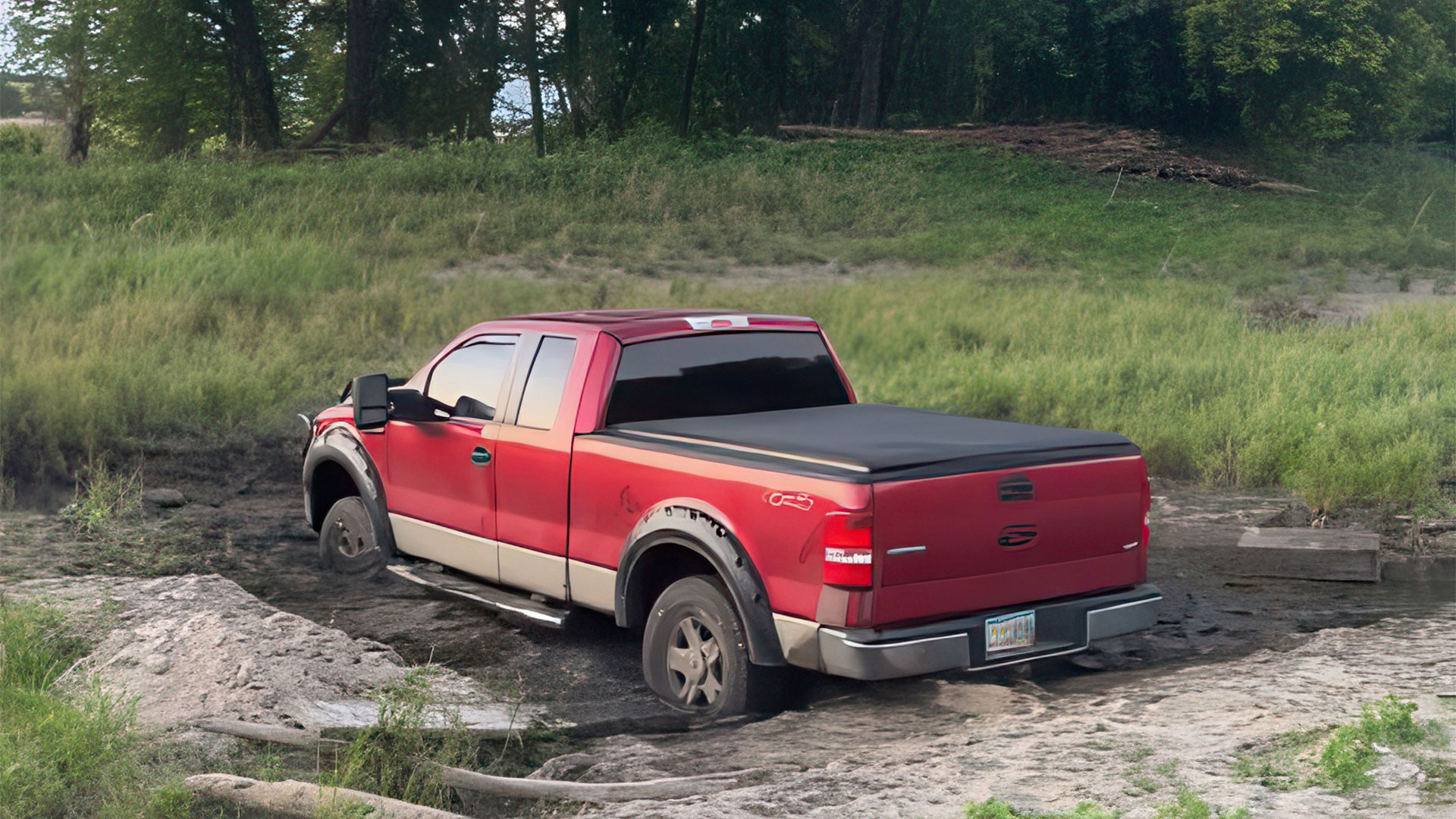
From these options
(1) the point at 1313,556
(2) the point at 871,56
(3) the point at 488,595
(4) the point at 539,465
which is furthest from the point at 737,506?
(2) the point at 871,56

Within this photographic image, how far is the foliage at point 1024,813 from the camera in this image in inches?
166

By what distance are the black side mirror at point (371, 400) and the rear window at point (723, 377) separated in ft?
5.17

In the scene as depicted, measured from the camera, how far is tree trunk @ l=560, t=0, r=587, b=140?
33.1 m

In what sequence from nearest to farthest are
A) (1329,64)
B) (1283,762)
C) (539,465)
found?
(1283,762) < (539,465) < (1329,64)

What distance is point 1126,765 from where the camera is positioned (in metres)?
4.90

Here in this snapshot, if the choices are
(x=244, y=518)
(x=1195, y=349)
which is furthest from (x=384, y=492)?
(x=1195, y=349)

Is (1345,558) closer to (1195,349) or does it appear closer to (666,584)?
(666,584)

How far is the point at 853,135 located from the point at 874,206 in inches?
180

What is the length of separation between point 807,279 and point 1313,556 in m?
15.7

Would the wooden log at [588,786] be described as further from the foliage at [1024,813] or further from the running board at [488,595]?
the running board at [488,595]

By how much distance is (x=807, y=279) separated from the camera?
2414 cm

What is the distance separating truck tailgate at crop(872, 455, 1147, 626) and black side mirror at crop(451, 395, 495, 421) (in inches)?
109

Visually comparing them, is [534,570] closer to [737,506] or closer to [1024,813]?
[737,506]

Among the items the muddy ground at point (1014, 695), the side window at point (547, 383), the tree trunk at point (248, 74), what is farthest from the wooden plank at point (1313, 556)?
the tree trunk at point (248, 74)
